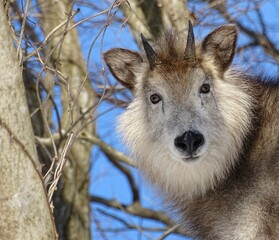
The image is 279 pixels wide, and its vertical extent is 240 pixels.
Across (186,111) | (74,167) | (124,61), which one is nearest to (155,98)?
(186,111)

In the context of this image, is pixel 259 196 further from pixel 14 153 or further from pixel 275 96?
pixel 14 153

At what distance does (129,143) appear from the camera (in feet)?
20.1

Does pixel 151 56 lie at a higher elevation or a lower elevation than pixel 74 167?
higher

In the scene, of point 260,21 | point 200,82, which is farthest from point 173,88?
point 260,21

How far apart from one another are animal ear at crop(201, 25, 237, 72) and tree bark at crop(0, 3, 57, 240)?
1825 millimetres

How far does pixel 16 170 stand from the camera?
14.5 ft

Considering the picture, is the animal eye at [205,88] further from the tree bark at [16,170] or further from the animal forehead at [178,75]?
the tree bark at [16,170]

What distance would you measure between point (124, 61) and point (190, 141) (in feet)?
3.57

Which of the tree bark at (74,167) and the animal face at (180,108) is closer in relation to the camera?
the animal face at (180,108)

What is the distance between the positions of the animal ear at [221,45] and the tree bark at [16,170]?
71.9 inches

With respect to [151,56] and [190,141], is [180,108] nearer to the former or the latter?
[190,141]

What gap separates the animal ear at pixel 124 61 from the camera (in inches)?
238

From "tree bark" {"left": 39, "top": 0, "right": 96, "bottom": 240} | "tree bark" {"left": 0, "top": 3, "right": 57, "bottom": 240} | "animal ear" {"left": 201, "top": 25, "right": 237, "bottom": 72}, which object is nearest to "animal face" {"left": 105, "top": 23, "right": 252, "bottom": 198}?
"animal ear" {"left": 201, "top": 25, "right": 237, "bottom": 72}

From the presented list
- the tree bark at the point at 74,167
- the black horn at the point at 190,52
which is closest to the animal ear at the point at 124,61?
the black horn at the point at 190,52
